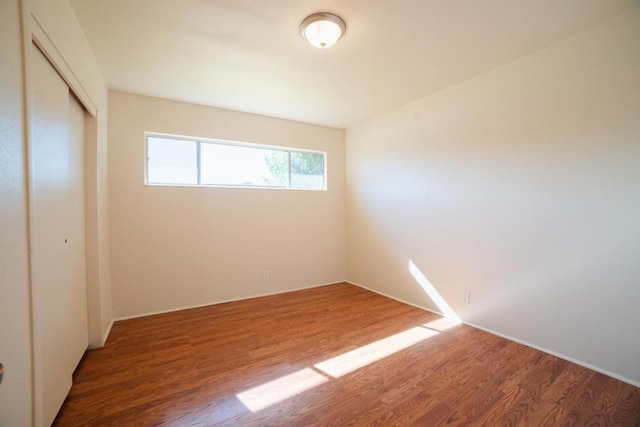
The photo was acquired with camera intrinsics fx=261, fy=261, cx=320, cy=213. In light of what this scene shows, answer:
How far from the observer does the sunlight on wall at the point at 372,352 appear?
209cm

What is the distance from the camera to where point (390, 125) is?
12.2 ft

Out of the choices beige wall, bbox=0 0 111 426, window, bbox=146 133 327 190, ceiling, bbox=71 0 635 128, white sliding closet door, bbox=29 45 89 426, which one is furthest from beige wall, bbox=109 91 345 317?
beige wall, bbox=0 0 111 426

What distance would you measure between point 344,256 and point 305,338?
216 centimetres

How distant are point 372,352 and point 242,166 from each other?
286 cm

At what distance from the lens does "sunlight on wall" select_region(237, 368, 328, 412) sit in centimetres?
173

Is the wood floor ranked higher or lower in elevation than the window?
lower

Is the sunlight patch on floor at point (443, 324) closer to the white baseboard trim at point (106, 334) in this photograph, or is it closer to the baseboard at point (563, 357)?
the baseboard at point (563, 357)

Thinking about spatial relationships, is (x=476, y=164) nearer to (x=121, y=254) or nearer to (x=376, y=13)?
(x=376, y=13)

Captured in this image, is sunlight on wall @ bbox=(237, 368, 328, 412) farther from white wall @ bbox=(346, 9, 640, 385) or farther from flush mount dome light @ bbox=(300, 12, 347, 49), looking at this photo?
flush mount dome light @ bbox=(300, 12, 347, 49)

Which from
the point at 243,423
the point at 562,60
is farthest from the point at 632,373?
the point at 243,423

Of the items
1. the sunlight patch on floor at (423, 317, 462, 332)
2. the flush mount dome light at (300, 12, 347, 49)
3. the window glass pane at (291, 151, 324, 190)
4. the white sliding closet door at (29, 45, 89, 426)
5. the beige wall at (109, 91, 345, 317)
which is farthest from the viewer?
the window glass pane at (291, 151, 324, 190)

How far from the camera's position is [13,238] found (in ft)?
3.38

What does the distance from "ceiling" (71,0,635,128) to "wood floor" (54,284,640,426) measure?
2627 millimetres

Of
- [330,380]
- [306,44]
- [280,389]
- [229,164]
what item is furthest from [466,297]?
[229,164]
